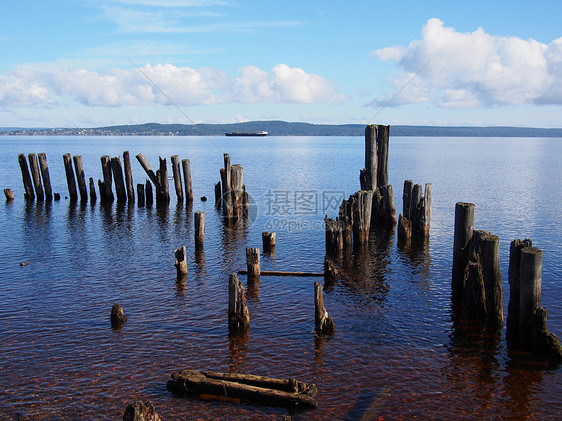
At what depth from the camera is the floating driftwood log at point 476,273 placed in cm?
1344

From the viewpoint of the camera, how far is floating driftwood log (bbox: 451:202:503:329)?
44.1ft

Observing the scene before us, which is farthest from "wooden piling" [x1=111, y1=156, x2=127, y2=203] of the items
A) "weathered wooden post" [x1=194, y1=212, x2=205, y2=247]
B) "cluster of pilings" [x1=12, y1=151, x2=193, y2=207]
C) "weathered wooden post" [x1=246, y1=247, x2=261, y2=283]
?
"weathered wooden post" [x1=246, y1=247, x2=261, y2=283]

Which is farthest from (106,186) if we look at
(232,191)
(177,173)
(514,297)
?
(514,297)

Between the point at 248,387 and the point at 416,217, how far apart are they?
52.7 feet

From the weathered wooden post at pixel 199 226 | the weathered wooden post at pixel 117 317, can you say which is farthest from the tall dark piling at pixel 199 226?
the weathered wooden post at pixel 117 317

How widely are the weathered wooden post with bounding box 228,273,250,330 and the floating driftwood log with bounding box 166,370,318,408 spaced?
3.13 meters

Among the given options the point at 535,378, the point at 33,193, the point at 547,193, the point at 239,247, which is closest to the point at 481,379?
the point at 535,378

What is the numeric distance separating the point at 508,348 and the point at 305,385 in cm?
570

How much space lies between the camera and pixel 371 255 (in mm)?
21422

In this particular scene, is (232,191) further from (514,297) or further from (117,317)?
(514,297)

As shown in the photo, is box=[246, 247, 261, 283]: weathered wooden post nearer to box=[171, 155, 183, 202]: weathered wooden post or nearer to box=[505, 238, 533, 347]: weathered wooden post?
box=[505, 238, 533, 347]: weathered wooden post

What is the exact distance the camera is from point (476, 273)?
46.2ft

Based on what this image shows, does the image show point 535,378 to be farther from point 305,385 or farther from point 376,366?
point 305,385

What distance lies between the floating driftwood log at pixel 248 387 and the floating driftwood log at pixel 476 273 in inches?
246
